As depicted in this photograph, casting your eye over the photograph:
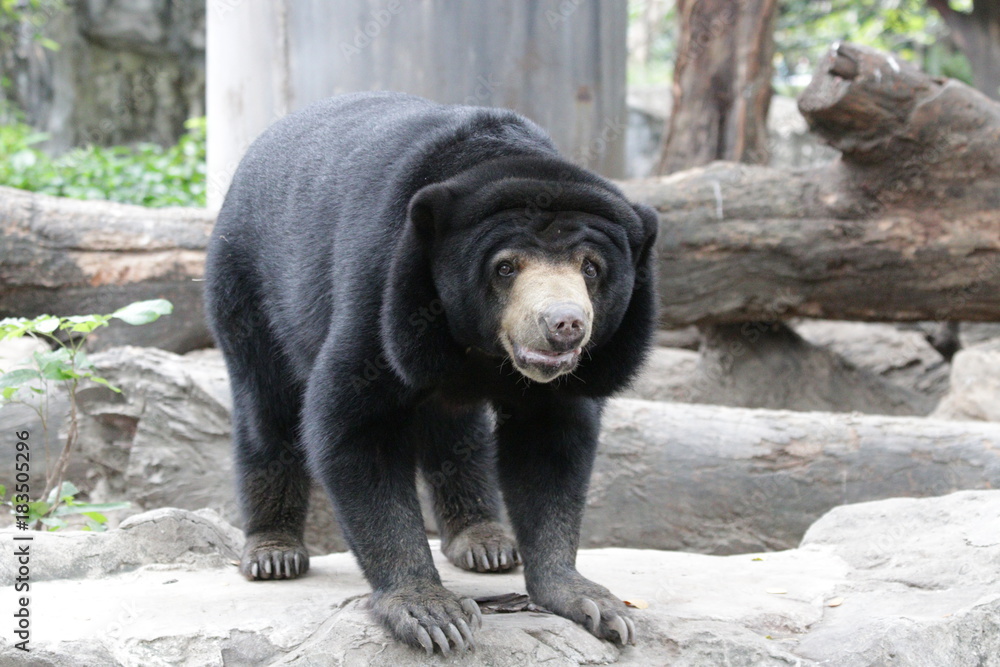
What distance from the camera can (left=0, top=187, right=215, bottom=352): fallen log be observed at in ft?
19.8

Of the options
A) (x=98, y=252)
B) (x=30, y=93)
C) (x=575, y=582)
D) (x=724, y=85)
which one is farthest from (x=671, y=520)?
(x=30, y=93)

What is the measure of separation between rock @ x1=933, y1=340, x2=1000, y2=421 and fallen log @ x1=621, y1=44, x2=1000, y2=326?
279mm

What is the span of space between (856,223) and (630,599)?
12.5ft

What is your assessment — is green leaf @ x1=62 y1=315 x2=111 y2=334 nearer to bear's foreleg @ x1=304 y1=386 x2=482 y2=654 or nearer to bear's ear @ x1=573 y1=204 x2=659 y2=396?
bear's foreleg @ x1=304 y1=386 x2=482 y2=654

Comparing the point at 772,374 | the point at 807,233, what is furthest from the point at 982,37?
the point at 807,233

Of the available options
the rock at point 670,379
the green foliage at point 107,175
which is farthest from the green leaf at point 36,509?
the green foliage at point 107,175

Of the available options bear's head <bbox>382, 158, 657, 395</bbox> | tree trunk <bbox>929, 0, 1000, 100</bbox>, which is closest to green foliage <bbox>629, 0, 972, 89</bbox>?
tree trunk <bbox>929, 0, 1000, 100</bbox>

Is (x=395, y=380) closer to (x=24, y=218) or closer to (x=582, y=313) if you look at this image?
(x=582, y=313)

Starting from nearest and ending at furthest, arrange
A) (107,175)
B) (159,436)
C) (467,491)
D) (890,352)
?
1. (467,491)
2. (159,436)
3. (890,352)
4. (107,175)

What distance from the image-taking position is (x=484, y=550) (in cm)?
399

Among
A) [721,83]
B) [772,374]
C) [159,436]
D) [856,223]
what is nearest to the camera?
[159,436]

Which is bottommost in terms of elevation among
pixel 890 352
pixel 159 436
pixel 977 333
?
pixel 977 333

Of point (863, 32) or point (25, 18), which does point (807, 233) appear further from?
point (25, 18)

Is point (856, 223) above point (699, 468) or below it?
above
